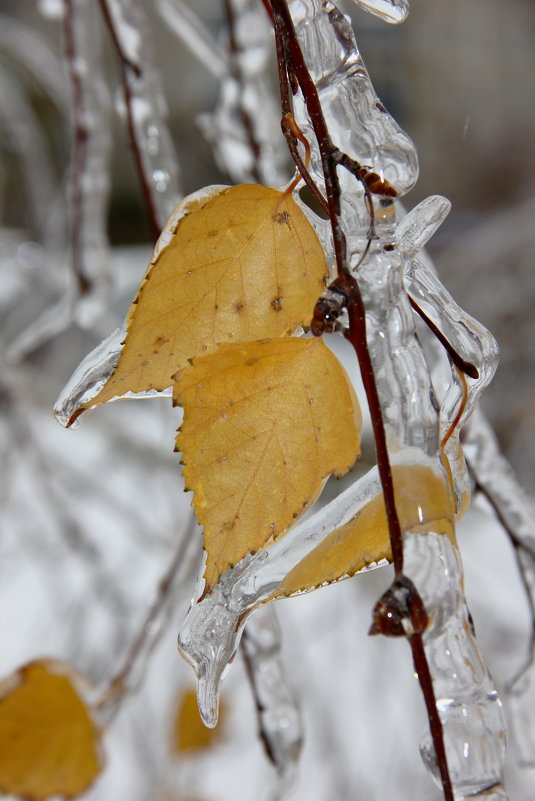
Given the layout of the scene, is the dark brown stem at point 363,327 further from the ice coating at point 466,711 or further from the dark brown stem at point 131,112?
the dark brown stem at point 131,112

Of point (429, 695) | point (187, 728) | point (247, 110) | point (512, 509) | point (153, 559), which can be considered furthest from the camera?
point (153, 559)

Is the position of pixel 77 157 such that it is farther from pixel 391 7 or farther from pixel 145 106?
pixel 391 7

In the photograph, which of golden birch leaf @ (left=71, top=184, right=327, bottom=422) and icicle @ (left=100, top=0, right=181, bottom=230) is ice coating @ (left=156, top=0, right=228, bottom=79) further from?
golden birch leaf @ (left=71, top=184, right=327, bottom=422)

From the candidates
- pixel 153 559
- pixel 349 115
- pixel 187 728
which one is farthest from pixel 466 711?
pixel 153 559

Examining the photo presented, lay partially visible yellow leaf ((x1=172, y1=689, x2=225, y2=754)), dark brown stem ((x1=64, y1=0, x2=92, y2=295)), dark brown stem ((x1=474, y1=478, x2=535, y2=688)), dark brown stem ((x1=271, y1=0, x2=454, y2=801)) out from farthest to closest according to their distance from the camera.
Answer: partially visible yellow leaf ((x1=172, y1=689, x2=225, y2=754)) < dark brown stem ((x1=64, y1=0, x2=92, y2=295)) < dark brown stem ((x1=474, y1=478, x2=535, y2=688)) < dark brown stem ((x1=271, y1=0, x2=454, y2=801))

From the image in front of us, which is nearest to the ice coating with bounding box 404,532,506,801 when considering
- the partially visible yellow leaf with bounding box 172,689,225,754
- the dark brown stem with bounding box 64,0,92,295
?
the dark brown stem with bounding box 64,0,92,295
